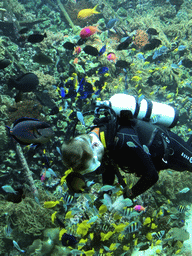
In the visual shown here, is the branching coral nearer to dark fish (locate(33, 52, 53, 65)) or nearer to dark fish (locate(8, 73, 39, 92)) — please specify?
dark fish (locate(8, 73, 39, 92))

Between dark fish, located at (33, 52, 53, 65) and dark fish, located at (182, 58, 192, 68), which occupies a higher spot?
dark fish, located at (33, 52, 53, 65)

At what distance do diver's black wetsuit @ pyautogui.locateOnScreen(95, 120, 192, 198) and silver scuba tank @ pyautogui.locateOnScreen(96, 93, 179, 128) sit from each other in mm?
167

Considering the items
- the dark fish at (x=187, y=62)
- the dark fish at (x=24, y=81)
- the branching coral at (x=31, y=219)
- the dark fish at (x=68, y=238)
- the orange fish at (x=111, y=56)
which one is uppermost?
the dark fish at (x=24, y=81)

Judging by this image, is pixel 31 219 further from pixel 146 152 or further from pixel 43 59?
pixel 43 59

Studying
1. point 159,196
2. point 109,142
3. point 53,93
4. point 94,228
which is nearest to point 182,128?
point 159,196

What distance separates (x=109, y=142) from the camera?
190 cm

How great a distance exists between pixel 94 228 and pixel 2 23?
8.37 metres

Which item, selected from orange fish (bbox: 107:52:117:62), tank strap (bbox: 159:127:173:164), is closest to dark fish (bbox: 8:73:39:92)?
tank strap (bbox: 159:127:173:164)

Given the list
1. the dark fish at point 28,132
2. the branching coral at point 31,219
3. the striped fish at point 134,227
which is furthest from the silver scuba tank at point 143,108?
the branching coral at point 31,219

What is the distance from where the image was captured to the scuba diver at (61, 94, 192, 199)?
63.8 inches

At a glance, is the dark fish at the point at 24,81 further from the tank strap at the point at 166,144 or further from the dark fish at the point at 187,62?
the dark fish at the point at 187,62

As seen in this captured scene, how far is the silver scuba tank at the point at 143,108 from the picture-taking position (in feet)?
7.84

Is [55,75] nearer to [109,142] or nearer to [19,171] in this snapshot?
[19,171]

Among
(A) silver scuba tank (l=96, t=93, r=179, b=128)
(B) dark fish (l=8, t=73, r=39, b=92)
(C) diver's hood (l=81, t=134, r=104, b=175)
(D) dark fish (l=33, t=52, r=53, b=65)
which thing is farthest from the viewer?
(D) dark fish (l=33, t=52, r=53, b=65)
